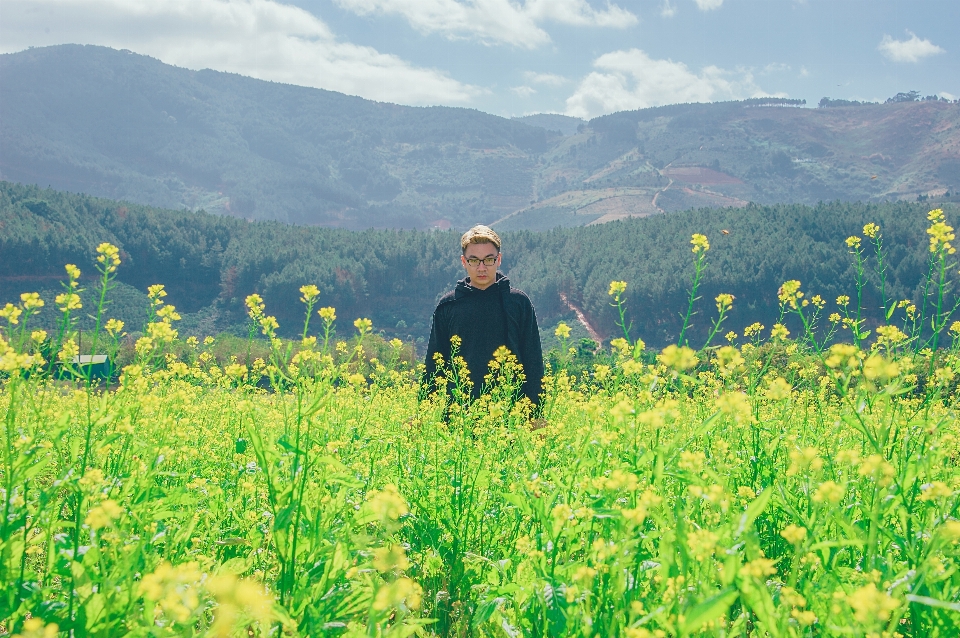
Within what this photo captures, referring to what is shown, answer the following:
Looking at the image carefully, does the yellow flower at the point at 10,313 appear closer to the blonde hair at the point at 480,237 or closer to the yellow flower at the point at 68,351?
the yellow flower at the point at 68,351

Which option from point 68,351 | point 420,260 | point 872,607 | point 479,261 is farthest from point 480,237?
point 420,260

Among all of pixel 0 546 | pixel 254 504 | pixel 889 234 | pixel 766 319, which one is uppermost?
pixel 889 234

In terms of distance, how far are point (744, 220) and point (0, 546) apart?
285ft

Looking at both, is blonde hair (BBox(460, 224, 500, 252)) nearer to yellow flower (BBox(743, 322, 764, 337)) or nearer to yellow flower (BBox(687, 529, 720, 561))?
yellow flower (BBox(743, 322, 764, 337))

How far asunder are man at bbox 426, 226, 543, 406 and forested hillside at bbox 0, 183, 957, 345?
219 feet

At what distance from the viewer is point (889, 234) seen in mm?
73750

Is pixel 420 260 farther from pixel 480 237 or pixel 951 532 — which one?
pixel 951 532

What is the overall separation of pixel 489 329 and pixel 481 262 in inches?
22.4

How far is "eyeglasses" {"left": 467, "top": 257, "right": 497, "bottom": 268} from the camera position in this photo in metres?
4.78

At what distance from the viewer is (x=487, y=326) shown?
16.4ft

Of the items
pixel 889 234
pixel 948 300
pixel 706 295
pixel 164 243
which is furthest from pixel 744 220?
pixel 164 243

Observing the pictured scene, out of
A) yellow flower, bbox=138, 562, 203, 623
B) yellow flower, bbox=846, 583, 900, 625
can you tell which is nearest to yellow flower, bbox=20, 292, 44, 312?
yellow flower, bbox=138, 562, 203, 623

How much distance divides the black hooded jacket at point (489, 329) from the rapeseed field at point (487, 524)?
1.35 metres

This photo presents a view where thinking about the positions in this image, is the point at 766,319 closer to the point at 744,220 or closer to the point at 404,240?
the point at 744,220
